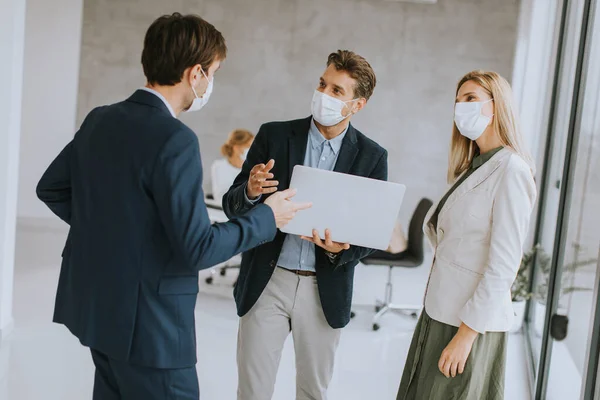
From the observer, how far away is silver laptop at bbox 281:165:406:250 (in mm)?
2498

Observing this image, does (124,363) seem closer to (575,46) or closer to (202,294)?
(575,46)

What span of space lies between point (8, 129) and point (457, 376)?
3161 millimetres

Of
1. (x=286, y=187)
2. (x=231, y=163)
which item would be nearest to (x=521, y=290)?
(x=231, y=163)

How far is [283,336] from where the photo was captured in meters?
2.80

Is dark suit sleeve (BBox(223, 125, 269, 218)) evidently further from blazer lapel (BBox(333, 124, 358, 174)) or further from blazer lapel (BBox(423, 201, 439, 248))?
blazer lapel (BBox(423, 201, 439, 248))

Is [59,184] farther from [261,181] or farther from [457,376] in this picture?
[457,376]

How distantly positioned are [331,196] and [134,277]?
79cm

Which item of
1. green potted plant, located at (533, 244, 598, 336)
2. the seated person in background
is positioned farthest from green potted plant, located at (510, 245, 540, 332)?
the seated person in background

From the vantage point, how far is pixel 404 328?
5660 mm

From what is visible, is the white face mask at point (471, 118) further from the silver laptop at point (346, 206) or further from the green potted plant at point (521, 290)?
the green potted plant at point (521, 290)

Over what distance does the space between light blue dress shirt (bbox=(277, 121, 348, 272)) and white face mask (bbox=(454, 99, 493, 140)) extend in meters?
0.50

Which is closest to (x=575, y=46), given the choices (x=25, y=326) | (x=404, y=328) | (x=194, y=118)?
(x=404, y=328)

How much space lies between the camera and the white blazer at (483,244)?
87.2 inches

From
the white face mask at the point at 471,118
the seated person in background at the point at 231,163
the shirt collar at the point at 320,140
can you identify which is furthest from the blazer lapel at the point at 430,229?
the seated person in background at the point at 231,163
